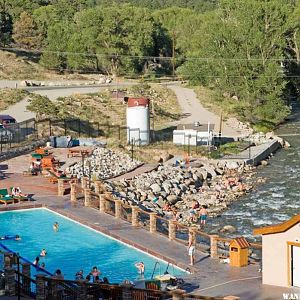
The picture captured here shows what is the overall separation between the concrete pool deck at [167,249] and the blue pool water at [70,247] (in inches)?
14.4

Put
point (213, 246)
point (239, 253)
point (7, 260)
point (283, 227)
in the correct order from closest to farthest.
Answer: point (283, 227) < point (7, 260) < point (239, 253) < point (213, 246)

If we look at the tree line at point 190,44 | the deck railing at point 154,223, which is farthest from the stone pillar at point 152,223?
the tree line at point 190,44

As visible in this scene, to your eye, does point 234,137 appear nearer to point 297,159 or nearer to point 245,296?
point 297,159

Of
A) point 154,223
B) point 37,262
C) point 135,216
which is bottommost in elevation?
point 37,262

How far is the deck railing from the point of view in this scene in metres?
31.3

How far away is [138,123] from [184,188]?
977 cm

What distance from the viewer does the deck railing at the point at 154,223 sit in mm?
31308

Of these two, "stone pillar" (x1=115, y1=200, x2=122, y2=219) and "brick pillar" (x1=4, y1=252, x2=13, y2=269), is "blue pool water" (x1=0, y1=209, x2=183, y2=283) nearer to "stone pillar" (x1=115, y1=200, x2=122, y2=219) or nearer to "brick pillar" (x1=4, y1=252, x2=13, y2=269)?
"stone pillar" (x1=115, y1=200, x2=122, y2=219)

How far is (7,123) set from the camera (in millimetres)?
58438

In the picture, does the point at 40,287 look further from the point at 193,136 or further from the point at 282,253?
the point at 193,136

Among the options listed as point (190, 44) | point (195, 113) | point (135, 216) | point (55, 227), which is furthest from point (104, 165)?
point (190, 44)

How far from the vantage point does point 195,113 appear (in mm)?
77625

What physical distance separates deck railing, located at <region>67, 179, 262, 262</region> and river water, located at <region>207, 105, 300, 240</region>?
4.69 metres

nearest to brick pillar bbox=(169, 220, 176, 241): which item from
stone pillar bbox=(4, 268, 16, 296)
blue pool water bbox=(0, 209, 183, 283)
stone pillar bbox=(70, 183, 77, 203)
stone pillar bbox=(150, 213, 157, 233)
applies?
stone pillar bbox=(150, 213, 157, 233)
